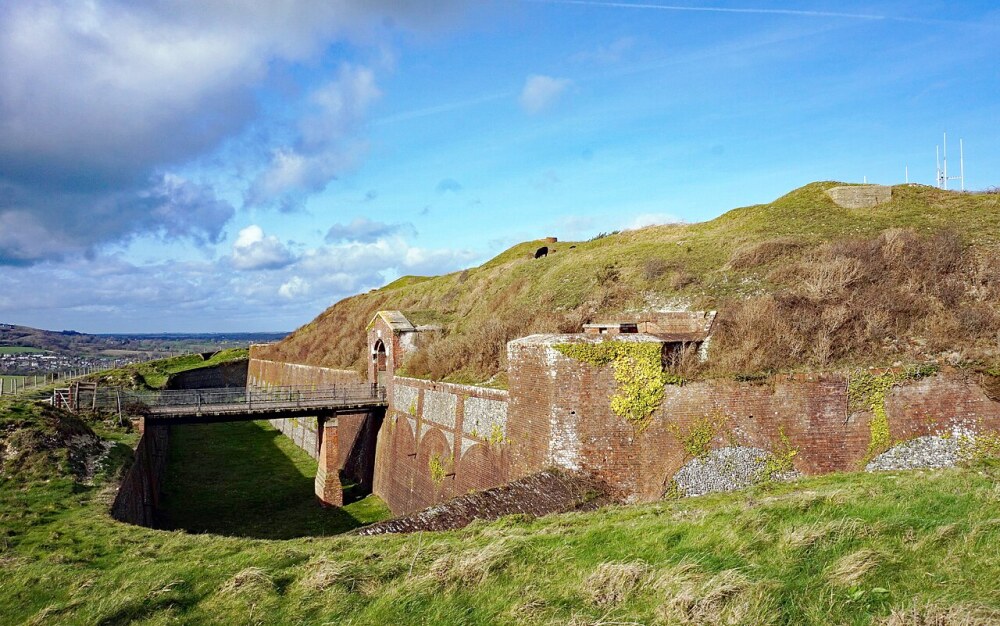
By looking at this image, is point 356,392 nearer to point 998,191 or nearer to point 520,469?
point 520,469

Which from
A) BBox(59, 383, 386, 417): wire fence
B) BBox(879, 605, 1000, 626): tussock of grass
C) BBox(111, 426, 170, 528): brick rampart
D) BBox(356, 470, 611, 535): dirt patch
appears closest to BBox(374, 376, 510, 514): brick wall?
BBox(59, 383, 386, 417): wire fence

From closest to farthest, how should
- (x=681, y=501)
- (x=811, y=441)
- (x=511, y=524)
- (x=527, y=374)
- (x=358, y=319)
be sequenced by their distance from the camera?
(x=511, y=524)
(x=681, y=501)
(x=811, y=441)
(x=527, y=374)
(x=358, y=319)

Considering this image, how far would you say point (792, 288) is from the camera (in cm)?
1748

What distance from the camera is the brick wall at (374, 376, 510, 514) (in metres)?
16.7

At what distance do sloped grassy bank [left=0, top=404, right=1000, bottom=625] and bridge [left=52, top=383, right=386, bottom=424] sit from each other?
41.4ft

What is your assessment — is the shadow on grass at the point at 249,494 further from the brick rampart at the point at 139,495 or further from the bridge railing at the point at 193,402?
the bridge railing at the point at 193,402

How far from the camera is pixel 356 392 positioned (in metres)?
26.4

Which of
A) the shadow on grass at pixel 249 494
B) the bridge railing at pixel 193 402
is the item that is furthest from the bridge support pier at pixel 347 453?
the bridge railing at pixel 193 402

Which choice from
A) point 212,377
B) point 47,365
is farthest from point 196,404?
point 47,365

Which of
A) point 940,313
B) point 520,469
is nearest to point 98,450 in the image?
point 520,469

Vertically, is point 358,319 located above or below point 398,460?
above

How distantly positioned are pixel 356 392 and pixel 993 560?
23.4 m

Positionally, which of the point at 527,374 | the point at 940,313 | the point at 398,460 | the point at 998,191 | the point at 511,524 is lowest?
the point at 398,460

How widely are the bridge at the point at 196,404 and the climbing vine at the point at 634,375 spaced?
43.9ft
